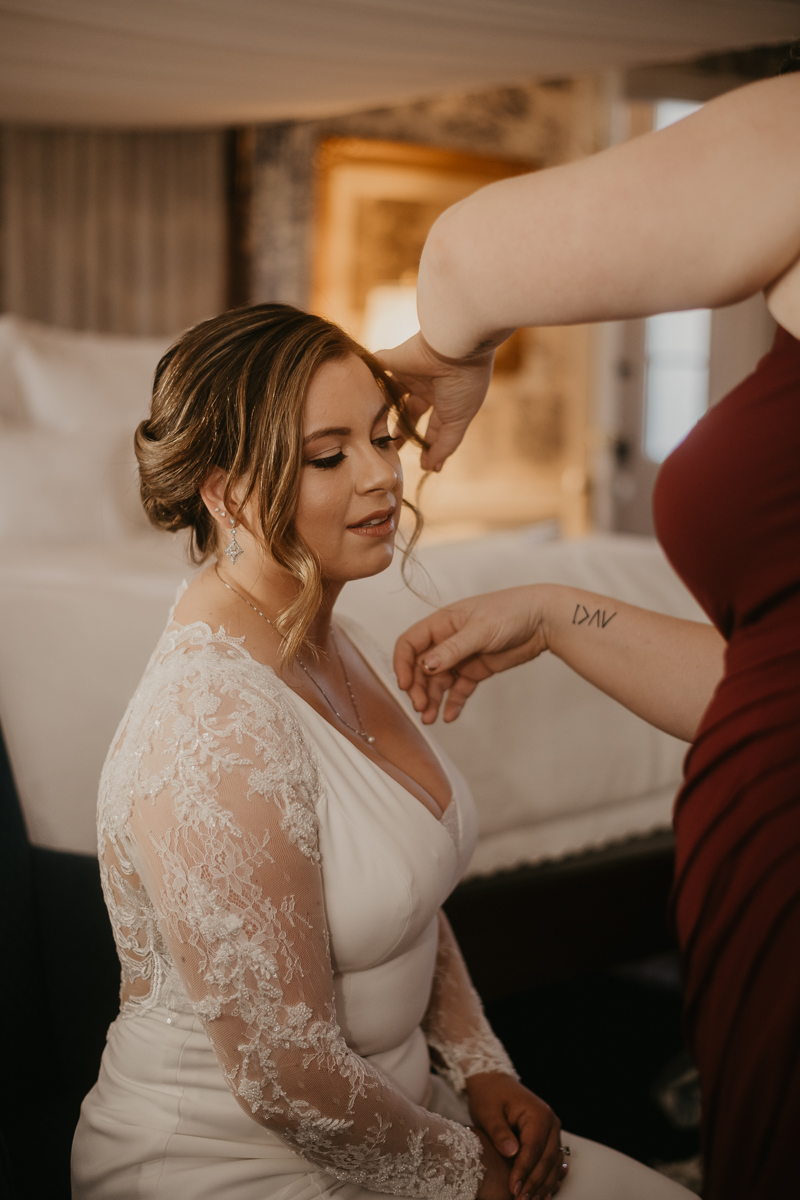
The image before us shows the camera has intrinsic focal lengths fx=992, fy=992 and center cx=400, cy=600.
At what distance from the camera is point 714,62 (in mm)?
4602

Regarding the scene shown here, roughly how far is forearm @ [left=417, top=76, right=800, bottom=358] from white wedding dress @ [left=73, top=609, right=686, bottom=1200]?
1.69 feet

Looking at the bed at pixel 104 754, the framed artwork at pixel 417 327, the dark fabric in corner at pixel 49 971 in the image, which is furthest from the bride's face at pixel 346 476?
the framed artwork at pixel 417 327

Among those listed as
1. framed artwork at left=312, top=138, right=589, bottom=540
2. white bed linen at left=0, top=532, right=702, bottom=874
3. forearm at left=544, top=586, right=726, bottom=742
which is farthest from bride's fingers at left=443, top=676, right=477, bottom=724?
framed artwork at left=312, top=138, right=589, bottom=540

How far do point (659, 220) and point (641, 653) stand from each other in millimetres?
656

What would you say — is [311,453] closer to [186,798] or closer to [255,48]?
[186,798]

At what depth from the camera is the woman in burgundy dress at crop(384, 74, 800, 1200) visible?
2.28 ft

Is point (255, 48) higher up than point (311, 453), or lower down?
higher up

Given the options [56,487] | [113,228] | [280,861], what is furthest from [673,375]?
[280,861]

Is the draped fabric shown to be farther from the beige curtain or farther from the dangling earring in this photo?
the beige curtain

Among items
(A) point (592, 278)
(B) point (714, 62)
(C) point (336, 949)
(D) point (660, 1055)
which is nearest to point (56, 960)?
(C) point (336, 949)

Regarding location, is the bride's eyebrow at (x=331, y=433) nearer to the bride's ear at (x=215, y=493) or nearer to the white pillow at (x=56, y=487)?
the bride's ear at (x=215, y=493)

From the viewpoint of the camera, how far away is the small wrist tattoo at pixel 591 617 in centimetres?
127

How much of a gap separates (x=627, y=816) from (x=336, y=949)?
1.26m

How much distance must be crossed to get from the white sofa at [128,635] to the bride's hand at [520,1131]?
71 centimetres
